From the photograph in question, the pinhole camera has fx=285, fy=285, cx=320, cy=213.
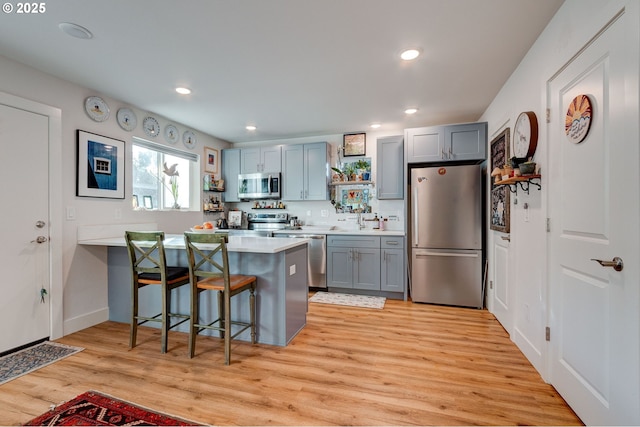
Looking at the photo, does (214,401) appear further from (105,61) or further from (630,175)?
(105,61)

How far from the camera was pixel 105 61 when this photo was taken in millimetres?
2469

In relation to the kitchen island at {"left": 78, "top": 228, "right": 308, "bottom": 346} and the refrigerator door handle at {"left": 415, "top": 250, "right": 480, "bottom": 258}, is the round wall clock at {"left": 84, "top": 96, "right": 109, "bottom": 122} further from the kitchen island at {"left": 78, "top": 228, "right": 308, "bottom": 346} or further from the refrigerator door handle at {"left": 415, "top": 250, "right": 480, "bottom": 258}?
the refrigerator door handle at {"left": 415, "top": 250, "right": 480, "bottom": 258}

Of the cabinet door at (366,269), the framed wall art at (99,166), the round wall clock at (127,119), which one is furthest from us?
the cabinet door at (366,269)

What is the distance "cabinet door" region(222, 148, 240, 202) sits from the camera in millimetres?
5078

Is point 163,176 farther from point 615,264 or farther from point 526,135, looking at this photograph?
point 615,264

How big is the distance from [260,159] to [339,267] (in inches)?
90.5

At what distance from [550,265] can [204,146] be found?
4722 millimetres

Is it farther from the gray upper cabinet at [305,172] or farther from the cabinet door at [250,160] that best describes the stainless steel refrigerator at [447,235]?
the cabinet door at [250,160]

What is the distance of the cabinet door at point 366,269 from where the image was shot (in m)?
4.04

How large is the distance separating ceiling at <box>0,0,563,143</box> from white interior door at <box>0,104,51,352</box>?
0.59 meters

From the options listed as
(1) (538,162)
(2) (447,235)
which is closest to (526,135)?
(1) (538,162)

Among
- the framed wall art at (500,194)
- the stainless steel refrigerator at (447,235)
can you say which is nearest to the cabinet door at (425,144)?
the stainless steel refrigerator at (447,235)

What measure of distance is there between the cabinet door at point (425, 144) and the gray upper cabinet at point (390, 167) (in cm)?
21

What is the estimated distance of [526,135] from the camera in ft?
7.26
